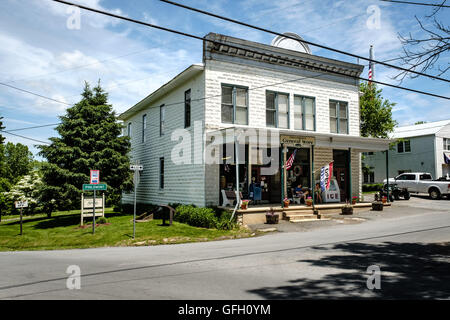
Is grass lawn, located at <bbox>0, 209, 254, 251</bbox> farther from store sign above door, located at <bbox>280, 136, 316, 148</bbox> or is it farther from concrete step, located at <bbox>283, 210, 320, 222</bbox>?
store sign above door, located at <bbox>280, 136, 316, 148</bbox>

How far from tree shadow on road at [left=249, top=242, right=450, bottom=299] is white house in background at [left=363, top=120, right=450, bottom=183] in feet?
105

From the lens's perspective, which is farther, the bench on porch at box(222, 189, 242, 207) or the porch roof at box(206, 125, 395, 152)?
the bench on porch at box(222, 189, 242, 207)

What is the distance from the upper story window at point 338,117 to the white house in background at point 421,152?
2109 centimetres

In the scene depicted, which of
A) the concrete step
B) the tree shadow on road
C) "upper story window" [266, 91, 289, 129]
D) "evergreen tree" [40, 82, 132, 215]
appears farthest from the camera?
"evergreen tree" [40, 82, 132, 215]

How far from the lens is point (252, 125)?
60.2 ft

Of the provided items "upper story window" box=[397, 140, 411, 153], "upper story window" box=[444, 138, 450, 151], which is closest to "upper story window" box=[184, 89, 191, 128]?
"upper story window" box=[397, 140, 411, 153]

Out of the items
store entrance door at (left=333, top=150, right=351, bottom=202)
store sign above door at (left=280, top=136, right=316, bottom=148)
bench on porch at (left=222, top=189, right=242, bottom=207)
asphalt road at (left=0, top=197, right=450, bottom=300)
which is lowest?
asphalt road at (left=0, top=197, right=450, bottom=300)

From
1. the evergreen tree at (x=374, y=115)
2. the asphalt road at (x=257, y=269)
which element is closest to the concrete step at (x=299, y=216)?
the asphalt road at (x=257, y=269)

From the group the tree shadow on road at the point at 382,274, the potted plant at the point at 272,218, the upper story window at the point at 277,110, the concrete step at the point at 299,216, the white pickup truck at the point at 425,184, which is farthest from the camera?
the white pickup truck at the point at 425,184

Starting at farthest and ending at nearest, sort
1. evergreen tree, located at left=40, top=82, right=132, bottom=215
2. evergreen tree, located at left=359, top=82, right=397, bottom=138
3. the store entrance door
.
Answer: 1. evergreen tree, located at left=359, top=82, right=397, bottom=138
2. the store entrance door
3. evergreen tree, located at left=40, top=82, right=132, bottom=215

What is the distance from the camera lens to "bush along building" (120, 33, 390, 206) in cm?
1730

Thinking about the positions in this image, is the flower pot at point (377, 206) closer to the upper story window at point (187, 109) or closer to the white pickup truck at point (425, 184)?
the white pickup truck at point (425, 184)

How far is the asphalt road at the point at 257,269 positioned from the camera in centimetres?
585

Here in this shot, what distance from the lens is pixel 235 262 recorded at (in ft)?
27.6
